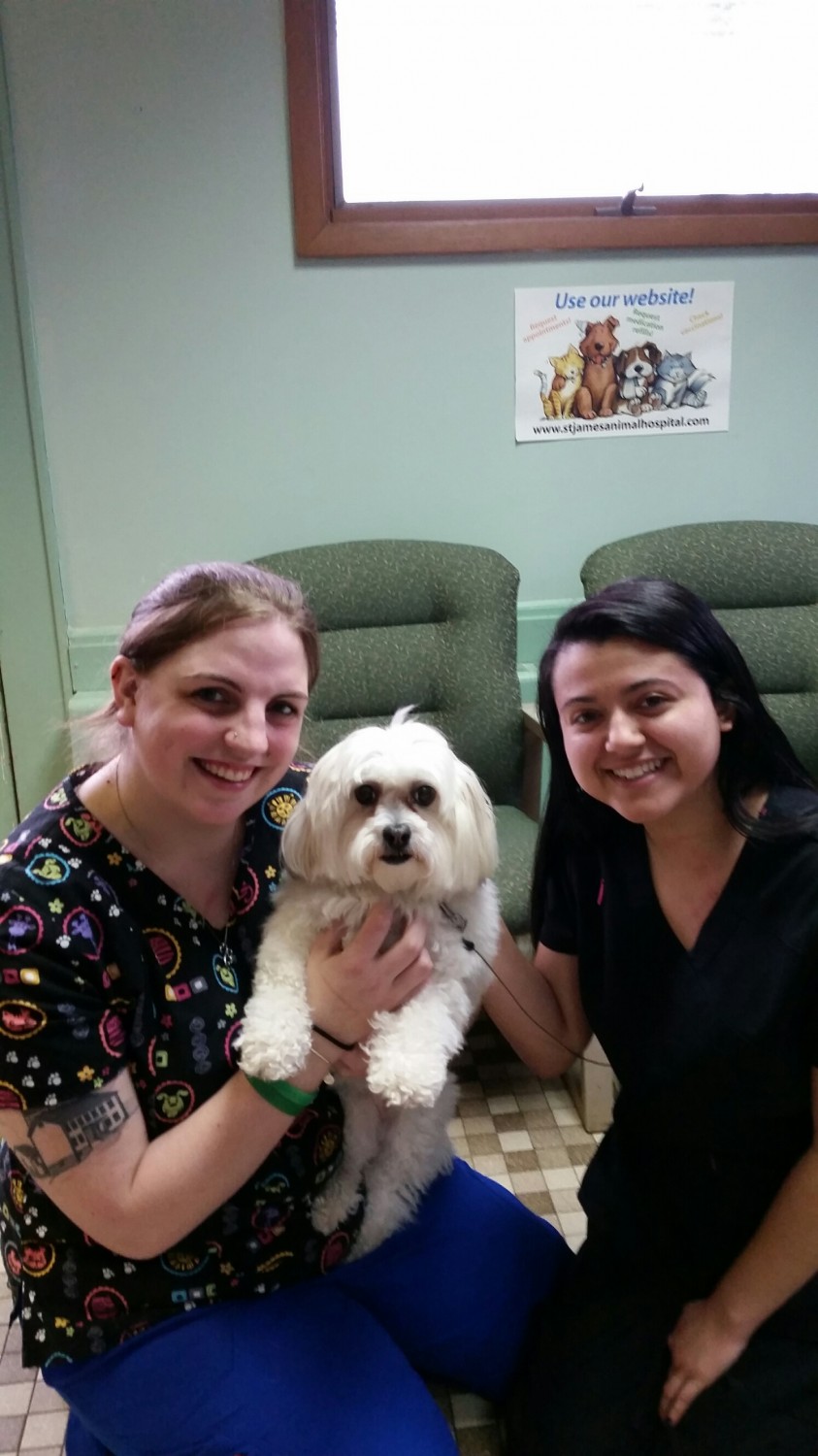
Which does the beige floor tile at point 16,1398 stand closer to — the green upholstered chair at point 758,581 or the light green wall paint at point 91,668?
the light green wall paint at point 91,668

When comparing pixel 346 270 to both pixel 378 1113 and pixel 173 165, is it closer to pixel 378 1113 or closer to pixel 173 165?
pixel 173 165

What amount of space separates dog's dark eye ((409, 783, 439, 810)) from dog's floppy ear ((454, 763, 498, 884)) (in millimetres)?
30

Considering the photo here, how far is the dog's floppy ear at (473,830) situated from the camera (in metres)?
1.19

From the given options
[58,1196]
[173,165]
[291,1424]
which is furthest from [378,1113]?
[173,165]

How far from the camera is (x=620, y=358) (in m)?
2.45

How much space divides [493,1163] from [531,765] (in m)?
0.88

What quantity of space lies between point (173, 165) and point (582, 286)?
3.32ft

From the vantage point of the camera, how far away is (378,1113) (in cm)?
127

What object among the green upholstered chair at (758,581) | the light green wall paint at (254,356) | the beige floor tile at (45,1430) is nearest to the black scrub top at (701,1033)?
the beige floor tile at (45,1430)

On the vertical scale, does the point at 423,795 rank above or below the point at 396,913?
above

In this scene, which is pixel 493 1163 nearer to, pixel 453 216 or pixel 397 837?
pixel 397 837

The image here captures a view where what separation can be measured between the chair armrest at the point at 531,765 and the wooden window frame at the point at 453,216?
3.77 feet

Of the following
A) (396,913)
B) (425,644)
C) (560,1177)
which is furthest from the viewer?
(425,644)

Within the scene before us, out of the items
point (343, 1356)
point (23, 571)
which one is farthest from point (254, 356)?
point (343, 1356)
